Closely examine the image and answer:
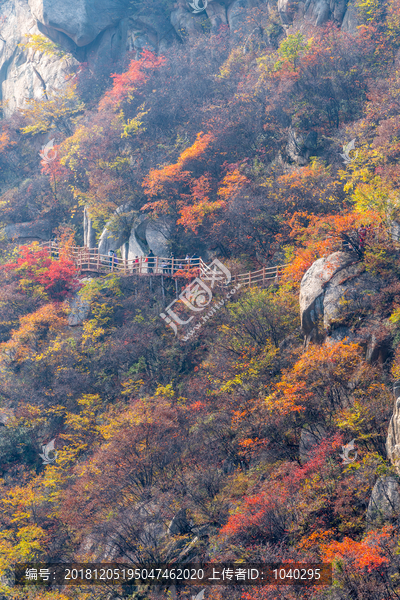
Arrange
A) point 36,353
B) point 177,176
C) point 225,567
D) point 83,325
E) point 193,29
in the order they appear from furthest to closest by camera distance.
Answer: point 193,29, point 177,176, point 83,325, point 36,353, point 225,567

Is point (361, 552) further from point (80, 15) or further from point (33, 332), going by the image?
point (80, 15)

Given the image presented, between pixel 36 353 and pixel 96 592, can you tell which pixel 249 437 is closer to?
pixel 96 592

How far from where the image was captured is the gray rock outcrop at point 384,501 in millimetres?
11117

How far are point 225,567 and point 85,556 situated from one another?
5268mm

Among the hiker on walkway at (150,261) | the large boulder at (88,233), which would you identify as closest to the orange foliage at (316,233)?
the hiker on walkway at (150,261)

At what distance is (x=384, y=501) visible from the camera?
1134 cm

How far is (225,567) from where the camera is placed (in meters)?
12.4

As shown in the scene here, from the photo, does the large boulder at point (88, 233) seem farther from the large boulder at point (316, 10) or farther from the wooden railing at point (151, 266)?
the large boulder at point (316, 10)

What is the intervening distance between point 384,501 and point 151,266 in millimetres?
17524

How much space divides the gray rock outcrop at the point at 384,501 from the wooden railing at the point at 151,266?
37.0ft

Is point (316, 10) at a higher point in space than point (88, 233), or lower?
higher

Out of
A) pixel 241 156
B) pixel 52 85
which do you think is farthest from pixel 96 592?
pixel 52 85

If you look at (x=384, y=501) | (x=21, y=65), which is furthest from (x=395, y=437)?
(x=21, y=65)
